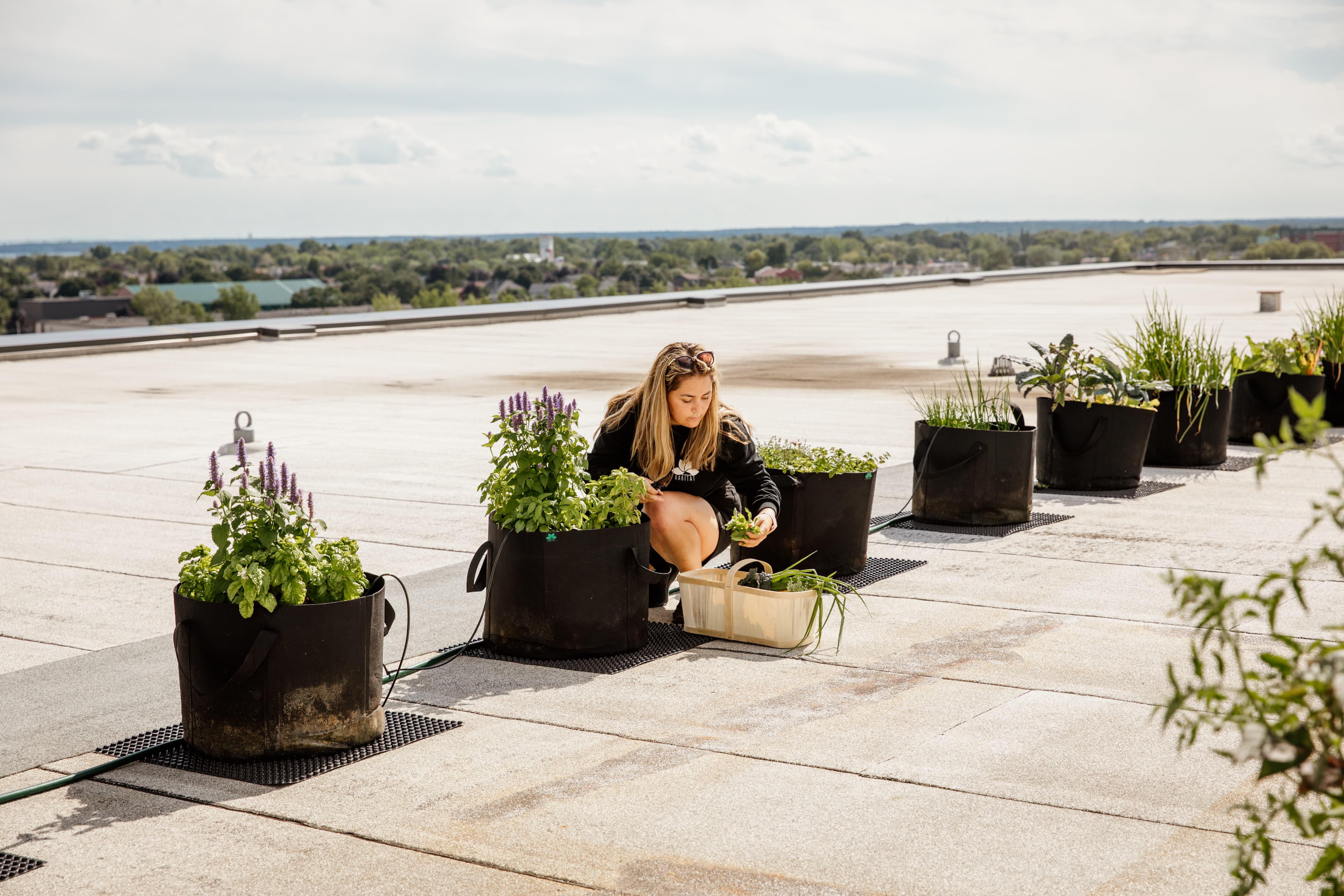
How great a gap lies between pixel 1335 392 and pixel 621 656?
31.0ft

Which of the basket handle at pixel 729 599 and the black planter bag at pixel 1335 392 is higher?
the black planter bag at pixel 1335 392

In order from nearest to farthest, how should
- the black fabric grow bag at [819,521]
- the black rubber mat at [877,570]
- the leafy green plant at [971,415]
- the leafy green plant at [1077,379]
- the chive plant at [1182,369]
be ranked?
the black fabric grow bag at [819,521] → the black rubber mat at [877,570] → the leafy green plant at [971,415] → the leafy green plant at [1077,379] → the chive plant at [1182,369]

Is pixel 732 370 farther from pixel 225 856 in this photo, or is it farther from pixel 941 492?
pixel 225 856

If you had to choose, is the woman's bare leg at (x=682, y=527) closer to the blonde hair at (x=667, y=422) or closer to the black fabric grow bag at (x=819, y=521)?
the blonde hair at (x=667, y=422)

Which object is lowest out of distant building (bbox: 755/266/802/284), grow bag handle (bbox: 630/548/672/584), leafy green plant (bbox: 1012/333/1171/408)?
grow bag handle (bbox: 630/548/672/584)

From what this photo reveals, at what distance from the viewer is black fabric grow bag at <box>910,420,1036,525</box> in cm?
822

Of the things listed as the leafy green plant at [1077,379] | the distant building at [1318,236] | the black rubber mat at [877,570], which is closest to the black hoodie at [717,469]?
the black rubber mat at [877,570]

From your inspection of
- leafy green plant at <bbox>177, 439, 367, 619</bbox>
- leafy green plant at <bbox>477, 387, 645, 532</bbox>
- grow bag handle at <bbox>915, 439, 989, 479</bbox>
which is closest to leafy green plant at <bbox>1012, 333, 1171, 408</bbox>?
grow bag handle at <bbox>915, 439, 989, 479</bbox>

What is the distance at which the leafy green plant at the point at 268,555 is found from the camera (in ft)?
14.5

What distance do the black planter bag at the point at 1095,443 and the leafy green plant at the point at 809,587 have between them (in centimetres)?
392

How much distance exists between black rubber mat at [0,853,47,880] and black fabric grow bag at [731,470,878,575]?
3.77 m

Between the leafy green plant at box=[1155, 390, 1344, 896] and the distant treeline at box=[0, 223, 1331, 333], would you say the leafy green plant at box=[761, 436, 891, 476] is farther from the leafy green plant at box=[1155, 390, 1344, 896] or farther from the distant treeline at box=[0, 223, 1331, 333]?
the distant treeline at box=[0, 223, 1331, 333]

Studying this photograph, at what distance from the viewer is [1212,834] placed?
153 inches

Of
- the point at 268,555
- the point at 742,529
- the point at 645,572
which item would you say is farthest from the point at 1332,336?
the point at 268,555
